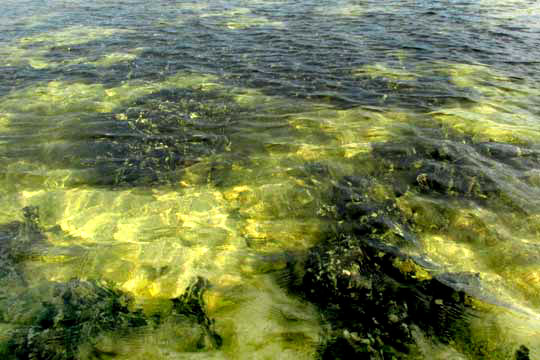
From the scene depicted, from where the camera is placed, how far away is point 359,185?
599 cm

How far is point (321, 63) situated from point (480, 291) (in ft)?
30.4

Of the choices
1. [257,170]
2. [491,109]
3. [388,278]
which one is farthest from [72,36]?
[388,278]

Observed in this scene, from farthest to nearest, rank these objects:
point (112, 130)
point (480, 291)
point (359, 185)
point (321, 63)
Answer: point (321, 63) → point (112, 130) → point (359, 185) → point (480, 291)

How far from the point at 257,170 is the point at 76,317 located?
3.84 metres

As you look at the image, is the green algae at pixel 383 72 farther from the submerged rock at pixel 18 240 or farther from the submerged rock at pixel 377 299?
the submerged rock at pixel 18 240

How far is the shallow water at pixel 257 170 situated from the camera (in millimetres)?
4039

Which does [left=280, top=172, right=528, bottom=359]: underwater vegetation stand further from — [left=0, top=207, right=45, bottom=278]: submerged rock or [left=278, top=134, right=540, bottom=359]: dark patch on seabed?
[left=0, top=207, right=45, bottom=278]: submerged rock

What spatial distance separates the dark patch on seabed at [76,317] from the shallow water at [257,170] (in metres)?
0.05

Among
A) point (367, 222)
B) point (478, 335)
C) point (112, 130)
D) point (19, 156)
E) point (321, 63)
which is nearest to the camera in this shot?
point (478, 335)

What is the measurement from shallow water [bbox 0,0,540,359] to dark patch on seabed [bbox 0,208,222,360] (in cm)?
5

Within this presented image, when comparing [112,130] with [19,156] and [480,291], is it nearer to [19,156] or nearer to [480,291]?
[19,156]

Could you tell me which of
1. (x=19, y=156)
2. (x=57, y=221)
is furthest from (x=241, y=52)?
(x=57, y=221)

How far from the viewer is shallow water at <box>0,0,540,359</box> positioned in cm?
404

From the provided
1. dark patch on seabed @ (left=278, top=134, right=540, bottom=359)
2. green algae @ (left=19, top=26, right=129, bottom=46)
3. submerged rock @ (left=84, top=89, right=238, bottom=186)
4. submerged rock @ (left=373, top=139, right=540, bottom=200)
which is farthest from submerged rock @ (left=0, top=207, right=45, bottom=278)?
green algae @ (left=19, top=26, right=129, bottom=46)
